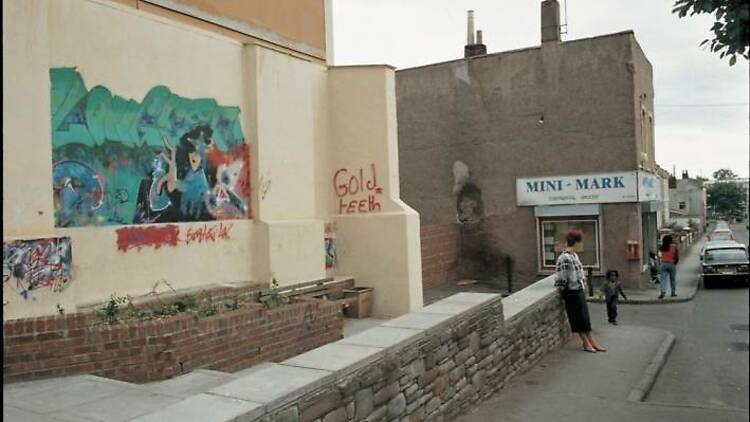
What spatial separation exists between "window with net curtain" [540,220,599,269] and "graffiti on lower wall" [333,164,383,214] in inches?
398

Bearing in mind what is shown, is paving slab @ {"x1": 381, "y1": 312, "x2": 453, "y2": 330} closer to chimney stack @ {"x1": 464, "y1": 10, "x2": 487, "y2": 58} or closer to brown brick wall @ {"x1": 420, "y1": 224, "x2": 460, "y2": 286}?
brown brick wall @ {"x1": 420, "y1": 224, "x2": 460, "y2": 286}

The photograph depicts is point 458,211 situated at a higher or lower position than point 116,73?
lower

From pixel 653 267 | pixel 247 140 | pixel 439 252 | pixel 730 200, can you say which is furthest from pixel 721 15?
pixel 653 267

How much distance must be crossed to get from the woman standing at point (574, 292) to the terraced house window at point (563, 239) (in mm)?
10224

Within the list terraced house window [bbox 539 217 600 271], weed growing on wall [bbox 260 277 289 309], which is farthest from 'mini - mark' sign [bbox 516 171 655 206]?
weed growing on wall [bbox 260 277 289 309]

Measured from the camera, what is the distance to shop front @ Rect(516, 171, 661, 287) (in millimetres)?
19406

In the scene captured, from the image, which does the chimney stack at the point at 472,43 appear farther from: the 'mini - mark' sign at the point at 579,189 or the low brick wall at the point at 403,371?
the low brick wall at the point at 403,371

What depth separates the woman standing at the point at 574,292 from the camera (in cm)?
969

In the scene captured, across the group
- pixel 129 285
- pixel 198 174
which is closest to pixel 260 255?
pixel 198 174

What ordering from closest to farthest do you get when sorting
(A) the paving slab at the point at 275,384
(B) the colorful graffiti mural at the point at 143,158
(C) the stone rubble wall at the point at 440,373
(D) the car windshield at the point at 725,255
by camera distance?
(A) the paving slab at the point at 275,384 < (C) the stone rubble wall at the point at 440,373 < (B) the colorful graffiti mural at the point at 143,158 < (D) the car windshield at the point at 725,255

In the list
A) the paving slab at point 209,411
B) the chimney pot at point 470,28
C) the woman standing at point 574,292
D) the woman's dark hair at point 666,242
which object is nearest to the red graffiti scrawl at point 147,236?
the paving slab at point 209,411

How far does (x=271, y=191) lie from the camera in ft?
32.6

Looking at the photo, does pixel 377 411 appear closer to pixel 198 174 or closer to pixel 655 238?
pixel 198 174

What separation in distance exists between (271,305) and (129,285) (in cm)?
178
